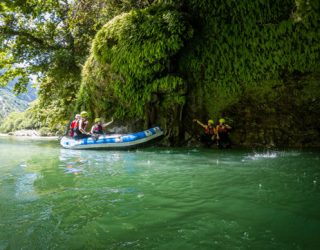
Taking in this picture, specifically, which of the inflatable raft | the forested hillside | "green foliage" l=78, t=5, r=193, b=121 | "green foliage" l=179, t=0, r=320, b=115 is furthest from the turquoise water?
"green foliage" l=78, t=5, r=193, b=121

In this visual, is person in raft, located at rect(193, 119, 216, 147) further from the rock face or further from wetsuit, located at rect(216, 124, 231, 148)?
the rock face

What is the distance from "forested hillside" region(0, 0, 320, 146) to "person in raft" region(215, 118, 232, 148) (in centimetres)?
62

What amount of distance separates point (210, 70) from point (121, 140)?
17.5 feet

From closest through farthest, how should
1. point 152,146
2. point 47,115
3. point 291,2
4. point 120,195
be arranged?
point 120,195
point 291,2
point 152,146
point 47,115

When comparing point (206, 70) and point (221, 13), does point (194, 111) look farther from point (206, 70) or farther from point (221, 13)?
point (221, 13)

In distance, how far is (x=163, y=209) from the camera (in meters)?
4.29

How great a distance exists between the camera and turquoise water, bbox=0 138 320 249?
10.6 feet

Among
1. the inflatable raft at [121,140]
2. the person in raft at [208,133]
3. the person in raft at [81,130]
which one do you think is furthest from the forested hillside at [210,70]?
the person in raft at [81,130]

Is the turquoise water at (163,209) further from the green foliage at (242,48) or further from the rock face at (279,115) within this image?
the green foliage at (242,48)

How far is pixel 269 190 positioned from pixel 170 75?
9.35 metres

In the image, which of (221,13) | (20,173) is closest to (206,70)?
(221,13)

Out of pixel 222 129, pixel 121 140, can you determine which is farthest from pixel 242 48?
pixel 121 140

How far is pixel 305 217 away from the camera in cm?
385

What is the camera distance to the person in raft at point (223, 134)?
13.1 metres
